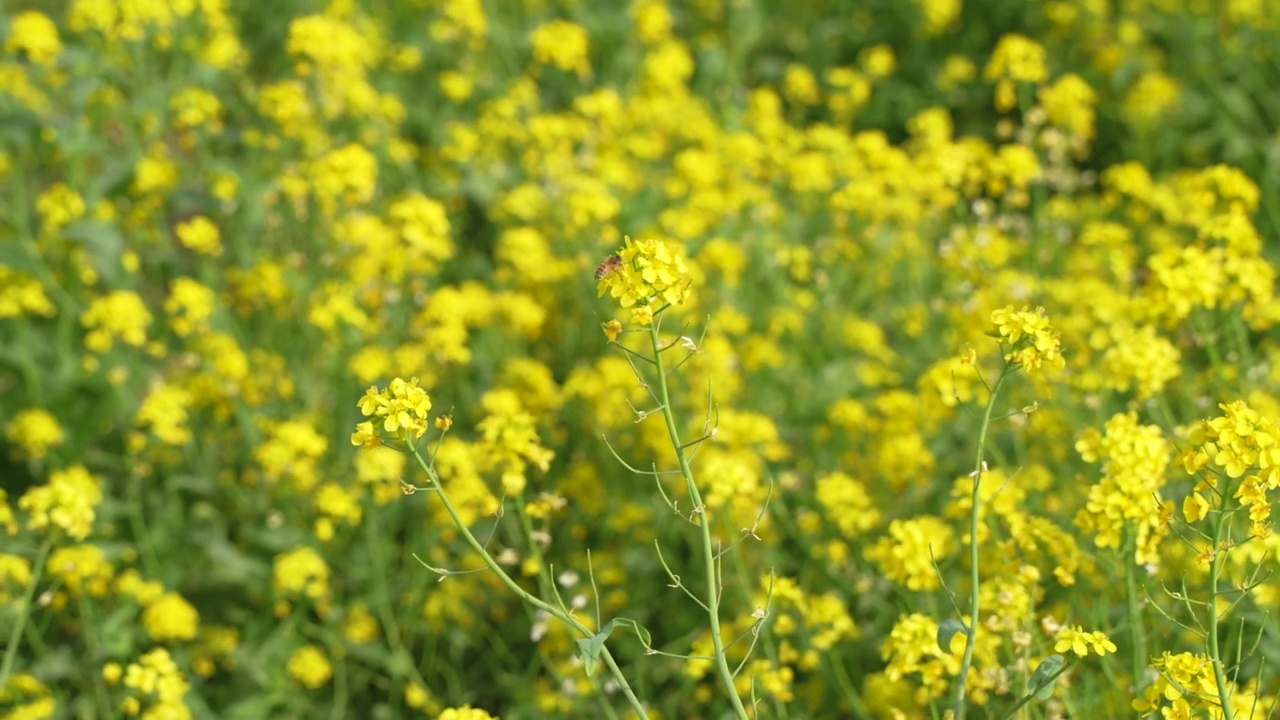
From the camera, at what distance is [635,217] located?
561cm

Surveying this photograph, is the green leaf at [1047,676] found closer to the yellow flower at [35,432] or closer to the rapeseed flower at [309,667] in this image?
the rapeseed flower at [309,667]

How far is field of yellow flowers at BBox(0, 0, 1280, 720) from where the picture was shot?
3.22m

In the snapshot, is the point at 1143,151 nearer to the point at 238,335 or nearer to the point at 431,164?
the point at 431,164

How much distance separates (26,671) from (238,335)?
145 centimetres

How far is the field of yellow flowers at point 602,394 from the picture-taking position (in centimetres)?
322

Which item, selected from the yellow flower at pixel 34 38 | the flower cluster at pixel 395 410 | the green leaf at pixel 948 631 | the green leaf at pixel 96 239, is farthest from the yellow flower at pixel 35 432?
the green leaf at pixel 948 631

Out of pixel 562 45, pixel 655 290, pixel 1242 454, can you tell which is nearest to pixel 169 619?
pixel 655 290

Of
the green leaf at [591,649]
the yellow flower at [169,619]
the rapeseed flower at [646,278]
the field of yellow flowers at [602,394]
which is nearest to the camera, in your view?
the green leaf at [591,649]

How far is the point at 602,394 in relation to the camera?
180 inches

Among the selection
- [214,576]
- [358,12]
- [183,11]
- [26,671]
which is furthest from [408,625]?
[358,12]

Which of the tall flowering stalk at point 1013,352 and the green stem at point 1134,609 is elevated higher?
the tall flowering stalk at point 1013,352

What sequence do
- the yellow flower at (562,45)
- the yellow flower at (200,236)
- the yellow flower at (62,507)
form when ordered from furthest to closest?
the yellow flower at (562,45)
the yellow flower at (200,236)
the yellow flower at (62,507)

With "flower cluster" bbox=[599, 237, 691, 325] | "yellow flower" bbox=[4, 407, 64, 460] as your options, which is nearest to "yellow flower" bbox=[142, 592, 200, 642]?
"yellow flower" bbox=[4, 407, 64, 460]

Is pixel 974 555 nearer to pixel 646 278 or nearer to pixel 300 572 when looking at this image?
pixel 646 278
